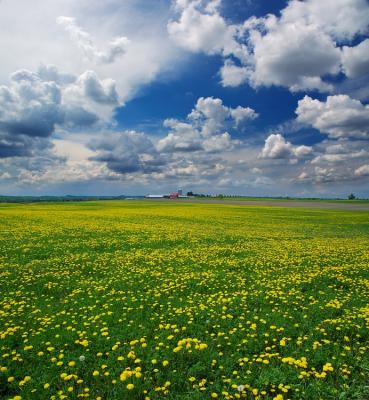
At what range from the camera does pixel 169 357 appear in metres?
7.12

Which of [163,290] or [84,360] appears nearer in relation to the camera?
[84,360]

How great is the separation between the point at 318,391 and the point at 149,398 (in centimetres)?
336

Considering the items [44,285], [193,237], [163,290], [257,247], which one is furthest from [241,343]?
[193,237]

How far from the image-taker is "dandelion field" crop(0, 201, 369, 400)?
6168 mm

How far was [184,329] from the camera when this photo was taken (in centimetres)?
851

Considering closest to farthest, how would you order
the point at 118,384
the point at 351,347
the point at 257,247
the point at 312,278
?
1. the point at 118,384
2. the point at 351,347
3. the point at 312,278
4. the point at 257,247

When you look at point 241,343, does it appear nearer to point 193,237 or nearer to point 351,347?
point 351,347

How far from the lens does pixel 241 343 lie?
25.5 ft

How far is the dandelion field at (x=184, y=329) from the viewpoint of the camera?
6.17 metres

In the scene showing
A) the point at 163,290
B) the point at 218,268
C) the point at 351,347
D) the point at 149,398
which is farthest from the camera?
the point at 218,268

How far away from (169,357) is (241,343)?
1982mm

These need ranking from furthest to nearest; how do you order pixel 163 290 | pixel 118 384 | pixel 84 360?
pixel 163 290 → pixel 84 360 → pixel 118 384

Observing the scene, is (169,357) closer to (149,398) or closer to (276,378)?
(149,398)

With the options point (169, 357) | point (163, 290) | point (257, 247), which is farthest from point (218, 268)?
point (169, 357)
